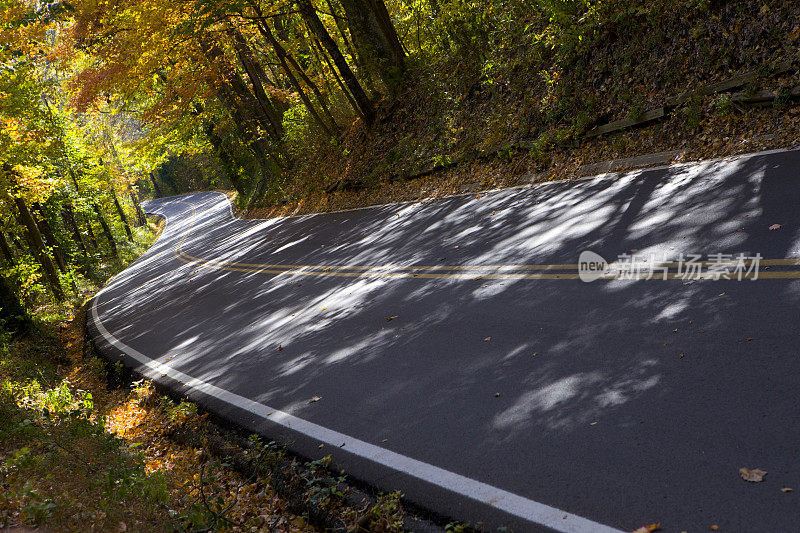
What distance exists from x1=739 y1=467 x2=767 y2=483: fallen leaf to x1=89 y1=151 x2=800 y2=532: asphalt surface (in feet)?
0.12

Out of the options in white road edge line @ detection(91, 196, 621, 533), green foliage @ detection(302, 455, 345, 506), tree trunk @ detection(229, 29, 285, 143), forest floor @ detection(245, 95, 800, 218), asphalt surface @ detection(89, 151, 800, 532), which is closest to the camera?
white road edge line @ detection(91, 196, 621, 533)

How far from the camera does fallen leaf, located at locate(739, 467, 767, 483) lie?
3320 millimetres

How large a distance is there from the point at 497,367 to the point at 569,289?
5.61 ft

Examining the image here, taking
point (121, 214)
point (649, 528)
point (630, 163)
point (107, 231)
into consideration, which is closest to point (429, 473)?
point (649, 528)

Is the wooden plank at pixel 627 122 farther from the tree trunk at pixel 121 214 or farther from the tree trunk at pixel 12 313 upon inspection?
the tree trunk at pixel 121 214

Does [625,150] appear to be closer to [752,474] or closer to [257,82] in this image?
[752,474]

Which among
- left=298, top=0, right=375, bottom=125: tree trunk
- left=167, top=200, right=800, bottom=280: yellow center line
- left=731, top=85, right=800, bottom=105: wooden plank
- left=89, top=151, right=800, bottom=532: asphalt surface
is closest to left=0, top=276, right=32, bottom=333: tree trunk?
left=89, top=151, right=800, bottom=532: asphalt surface

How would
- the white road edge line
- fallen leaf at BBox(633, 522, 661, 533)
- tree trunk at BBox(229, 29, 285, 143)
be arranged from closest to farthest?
fallen leaf at BBox(633, 522, 661, 533) < the white road edge line < tree trunk at BBox(229, 29, 285, 143)

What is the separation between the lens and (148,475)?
5.39 meters

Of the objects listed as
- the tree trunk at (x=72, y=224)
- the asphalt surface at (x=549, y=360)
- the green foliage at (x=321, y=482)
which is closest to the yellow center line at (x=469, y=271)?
the asphalt surface at (x=549, y=360)

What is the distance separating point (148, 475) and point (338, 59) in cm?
1681

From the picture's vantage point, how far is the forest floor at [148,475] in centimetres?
420

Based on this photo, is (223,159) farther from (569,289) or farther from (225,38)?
(569,289)

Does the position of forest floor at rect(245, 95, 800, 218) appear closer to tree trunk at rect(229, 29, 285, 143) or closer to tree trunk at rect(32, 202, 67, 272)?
tree trunk at rect(229, 29, 285, 143)
